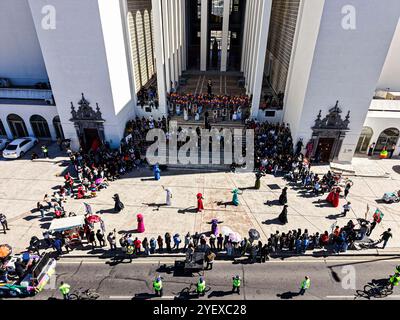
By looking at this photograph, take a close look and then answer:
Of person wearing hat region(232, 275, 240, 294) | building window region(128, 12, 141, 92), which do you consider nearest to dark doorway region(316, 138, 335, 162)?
person wearing hat region(232, 275, 240, 294)

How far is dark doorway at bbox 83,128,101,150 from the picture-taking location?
83.8ft

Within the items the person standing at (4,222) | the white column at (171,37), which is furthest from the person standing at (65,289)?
the white column at (171,37)

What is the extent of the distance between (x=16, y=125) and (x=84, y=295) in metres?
22.4

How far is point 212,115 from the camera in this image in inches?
1107

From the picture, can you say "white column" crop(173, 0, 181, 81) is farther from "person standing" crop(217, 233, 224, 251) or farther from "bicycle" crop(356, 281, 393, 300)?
"bicycle" crop(356, 281, 393, 300)

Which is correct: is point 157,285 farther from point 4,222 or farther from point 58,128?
point 58,128

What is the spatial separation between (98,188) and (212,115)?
43.3 ft

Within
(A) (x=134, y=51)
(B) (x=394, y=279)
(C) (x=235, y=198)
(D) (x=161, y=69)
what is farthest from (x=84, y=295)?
(A) (x=134, y=51)

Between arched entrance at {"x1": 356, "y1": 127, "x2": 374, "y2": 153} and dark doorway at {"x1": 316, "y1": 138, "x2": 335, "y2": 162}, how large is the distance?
11.4 feet

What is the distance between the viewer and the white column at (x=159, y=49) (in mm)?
24312

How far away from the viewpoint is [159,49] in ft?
84.2

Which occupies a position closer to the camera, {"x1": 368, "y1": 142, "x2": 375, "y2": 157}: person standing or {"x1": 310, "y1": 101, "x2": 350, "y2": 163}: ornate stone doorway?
{"x1": 310, "y1": 101, "x2": 350, "y2": 163}: ornate stone doorway
